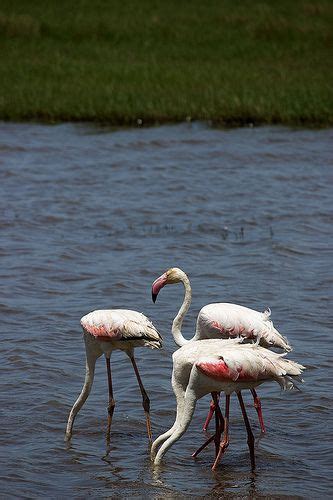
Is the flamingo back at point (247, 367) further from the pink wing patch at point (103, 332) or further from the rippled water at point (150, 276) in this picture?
the pink wing patch at point (103, 332)

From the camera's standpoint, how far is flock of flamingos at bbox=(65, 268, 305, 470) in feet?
22.6

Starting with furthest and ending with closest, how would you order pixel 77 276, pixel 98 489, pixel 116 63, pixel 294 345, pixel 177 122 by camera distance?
1. pixel 116 63
2. pixel 177 122
3. pixel 77 276
4. pixel 294 345
5. pixel 98 489

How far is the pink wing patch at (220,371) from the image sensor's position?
6.78m

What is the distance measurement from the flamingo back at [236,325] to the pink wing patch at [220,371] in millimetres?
837

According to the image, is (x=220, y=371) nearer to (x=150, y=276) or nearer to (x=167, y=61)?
(x=150, y=276)

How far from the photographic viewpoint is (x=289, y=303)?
1072cm

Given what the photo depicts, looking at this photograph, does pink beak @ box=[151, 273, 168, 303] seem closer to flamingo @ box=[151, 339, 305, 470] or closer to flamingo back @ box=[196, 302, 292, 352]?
flamingo back @ box=[196, 302, 292, 352]

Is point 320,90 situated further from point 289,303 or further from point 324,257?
point 289,303

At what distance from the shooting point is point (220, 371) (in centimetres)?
680

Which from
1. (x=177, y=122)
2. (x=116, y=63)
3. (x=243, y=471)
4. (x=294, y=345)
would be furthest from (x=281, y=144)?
(x=243, y=471)

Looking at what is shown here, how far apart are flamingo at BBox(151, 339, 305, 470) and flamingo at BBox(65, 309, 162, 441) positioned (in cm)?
39

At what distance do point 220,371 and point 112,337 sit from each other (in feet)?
3.14

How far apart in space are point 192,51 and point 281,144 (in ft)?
23.8

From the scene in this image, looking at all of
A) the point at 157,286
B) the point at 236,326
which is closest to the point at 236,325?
the point at 236,326
